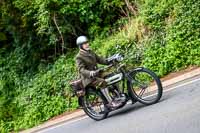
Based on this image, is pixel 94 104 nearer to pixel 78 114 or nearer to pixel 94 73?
pixel 94 73

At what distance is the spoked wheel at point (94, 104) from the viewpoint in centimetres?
1092

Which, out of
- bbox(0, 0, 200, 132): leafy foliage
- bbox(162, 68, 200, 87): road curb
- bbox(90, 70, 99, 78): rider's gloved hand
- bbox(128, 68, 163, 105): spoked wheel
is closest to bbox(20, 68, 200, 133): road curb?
bbox(162, 68, 200, 87): road curb

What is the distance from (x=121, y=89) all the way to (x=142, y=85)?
22.0 inches

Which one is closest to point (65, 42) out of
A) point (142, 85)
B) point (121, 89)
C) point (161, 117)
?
point (121, 89)

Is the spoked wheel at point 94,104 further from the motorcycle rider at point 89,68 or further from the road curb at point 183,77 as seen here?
the road curb at point 183,77

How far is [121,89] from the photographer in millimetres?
10703

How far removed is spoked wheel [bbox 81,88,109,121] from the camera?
1092 centimetres

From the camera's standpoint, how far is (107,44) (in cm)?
1517

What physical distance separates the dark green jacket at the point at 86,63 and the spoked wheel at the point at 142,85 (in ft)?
2.67

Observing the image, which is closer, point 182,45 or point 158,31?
point 182,45

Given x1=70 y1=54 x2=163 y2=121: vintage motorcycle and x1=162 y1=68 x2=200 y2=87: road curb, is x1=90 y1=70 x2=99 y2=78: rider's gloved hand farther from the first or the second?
x1=162 y1=68 x2=200 y2=87: road curb

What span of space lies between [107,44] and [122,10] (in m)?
1.98

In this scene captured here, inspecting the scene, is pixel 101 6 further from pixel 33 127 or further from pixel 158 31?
pixel 33 127

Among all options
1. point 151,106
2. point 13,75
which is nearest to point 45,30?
point 13,75
